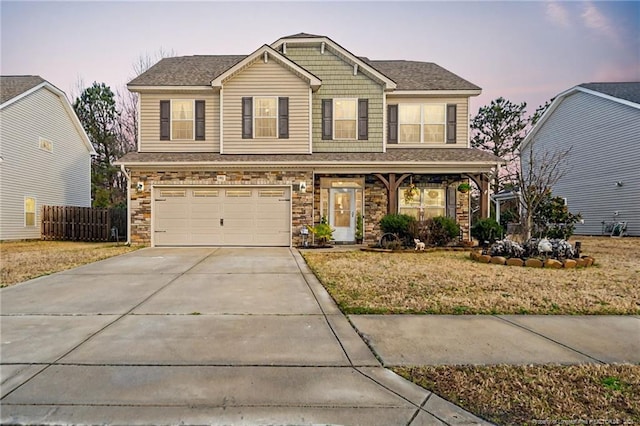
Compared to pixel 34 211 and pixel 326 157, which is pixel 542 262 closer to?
pixel 326 157

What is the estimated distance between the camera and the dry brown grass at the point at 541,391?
2.23 m

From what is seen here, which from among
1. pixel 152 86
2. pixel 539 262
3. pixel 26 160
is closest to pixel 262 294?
pixel 539 262

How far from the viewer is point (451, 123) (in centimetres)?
1356

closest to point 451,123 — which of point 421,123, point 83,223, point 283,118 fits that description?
point 421,123

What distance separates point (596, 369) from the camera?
2.90 m

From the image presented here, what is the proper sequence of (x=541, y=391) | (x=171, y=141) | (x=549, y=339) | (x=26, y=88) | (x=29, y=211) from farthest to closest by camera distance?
(x=29, y=211) < (x=26, y=88) < (x=171, y=141) < (x=549, y=339) < (x=541, y=391)

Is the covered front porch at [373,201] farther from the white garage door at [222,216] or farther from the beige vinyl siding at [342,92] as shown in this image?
the white garage door at [222,216]

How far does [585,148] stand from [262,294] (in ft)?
67.9

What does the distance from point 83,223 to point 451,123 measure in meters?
16.4

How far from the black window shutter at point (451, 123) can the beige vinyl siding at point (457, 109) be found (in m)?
0.12

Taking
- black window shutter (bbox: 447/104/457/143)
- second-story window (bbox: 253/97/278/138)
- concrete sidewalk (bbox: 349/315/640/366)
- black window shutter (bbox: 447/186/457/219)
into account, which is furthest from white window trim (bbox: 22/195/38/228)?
black window shutter (bbox: 447/104/457/143)

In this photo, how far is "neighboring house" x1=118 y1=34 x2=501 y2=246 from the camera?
40.2 feet

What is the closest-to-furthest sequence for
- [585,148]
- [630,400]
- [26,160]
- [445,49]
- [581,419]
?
[581,419], [630,400], [26,160], [445,49], [585,148]

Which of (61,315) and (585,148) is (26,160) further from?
(585,148)
